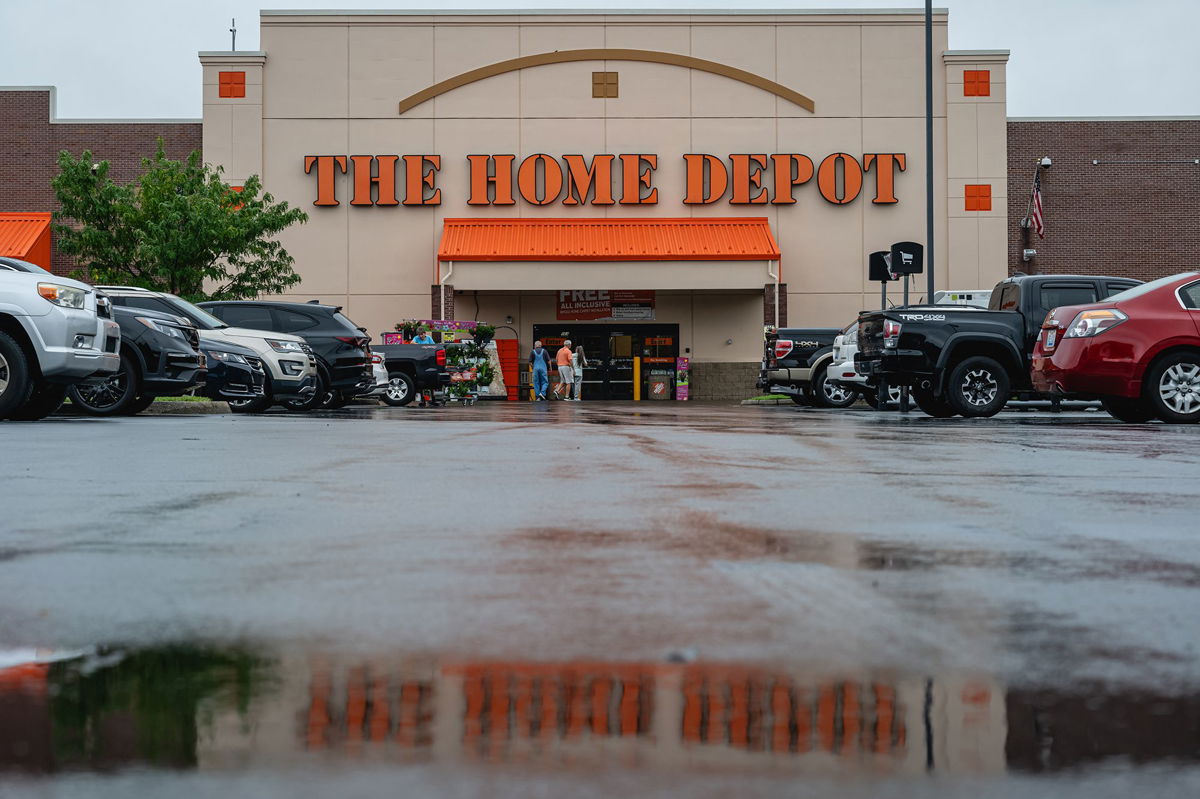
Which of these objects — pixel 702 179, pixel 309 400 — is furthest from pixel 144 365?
pixel 702 179

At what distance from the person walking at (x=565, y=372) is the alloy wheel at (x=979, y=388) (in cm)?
2064

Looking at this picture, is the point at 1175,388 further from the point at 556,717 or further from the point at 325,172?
the point at 325,172

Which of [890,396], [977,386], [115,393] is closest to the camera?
[115,393]

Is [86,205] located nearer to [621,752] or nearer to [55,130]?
[55,130]

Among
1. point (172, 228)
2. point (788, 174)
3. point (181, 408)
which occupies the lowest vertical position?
point (181, 408)

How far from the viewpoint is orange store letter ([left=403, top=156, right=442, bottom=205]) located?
4025 centimetres

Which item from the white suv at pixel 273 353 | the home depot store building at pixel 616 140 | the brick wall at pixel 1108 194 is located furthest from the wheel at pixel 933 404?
the brick wall at pixel 1108 194

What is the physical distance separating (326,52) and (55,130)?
8.69m

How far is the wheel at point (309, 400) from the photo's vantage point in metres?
20.3

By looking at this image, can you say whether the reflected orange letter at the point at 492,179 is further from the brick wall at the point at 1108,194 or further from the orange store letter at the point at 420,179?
the brick wall at the point at 1108,194

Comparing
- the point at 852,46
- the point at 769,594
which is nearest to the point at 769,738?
the point at 769,594

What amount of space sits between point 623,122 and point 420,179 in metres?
6.40

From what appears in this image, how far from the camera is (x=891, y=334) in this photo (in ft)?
58.2

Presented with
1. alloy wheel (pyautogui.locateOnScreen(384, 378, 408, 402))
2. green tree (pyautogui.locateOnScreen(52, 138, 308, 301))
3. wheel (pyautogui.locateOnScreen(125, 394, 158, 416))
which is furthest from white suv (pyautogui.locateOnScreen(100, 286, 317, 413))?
green tree (pyautogui.locateOnScreen(52, 138, 308, 301))
